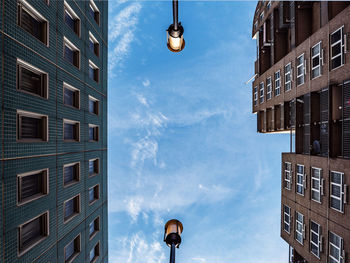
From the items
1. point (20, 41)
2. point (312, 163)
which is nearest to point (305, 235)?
point (312, 163)

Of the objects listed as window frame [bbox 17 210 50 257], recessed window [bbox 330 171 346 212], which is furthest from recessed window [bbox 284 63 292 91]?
window frame [bbox 17 210 50 257]

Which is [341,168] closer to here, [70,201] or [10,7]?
[70,201]

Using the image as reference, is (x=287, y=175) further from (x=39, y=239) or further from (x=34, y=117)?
(x=34, y=117)

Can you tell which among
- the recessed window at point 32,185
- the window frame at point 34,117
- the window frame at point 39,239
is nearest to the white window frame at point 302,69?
the window frame at point 34,117

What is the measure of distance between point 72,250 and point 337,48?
1165 inches

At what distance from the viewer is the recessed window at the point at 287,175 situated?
68.8 ft

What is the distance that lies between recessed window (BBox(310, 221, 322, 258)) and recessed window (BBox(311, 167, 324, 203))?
2329 millimetres

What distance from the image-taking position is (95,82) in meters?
24.2

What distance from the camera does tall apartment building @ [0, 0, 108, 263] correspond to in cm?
1167

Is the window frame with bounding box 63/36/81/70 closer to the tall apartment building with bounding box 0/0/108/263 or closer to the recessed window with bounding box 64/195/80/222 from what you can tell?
the tall apartment building with bounding box 0/0/108/263

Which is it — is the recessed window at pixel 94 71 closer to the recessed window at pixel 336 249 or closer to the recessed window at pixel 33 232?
the recessed window at pixel 33 232

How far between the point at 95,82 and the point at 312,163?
25436mm

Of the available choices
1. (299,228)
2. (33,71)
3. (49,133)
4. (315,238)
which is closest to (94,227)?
(49,133)

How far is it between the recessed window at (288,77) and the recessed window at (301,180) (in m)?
9.09
